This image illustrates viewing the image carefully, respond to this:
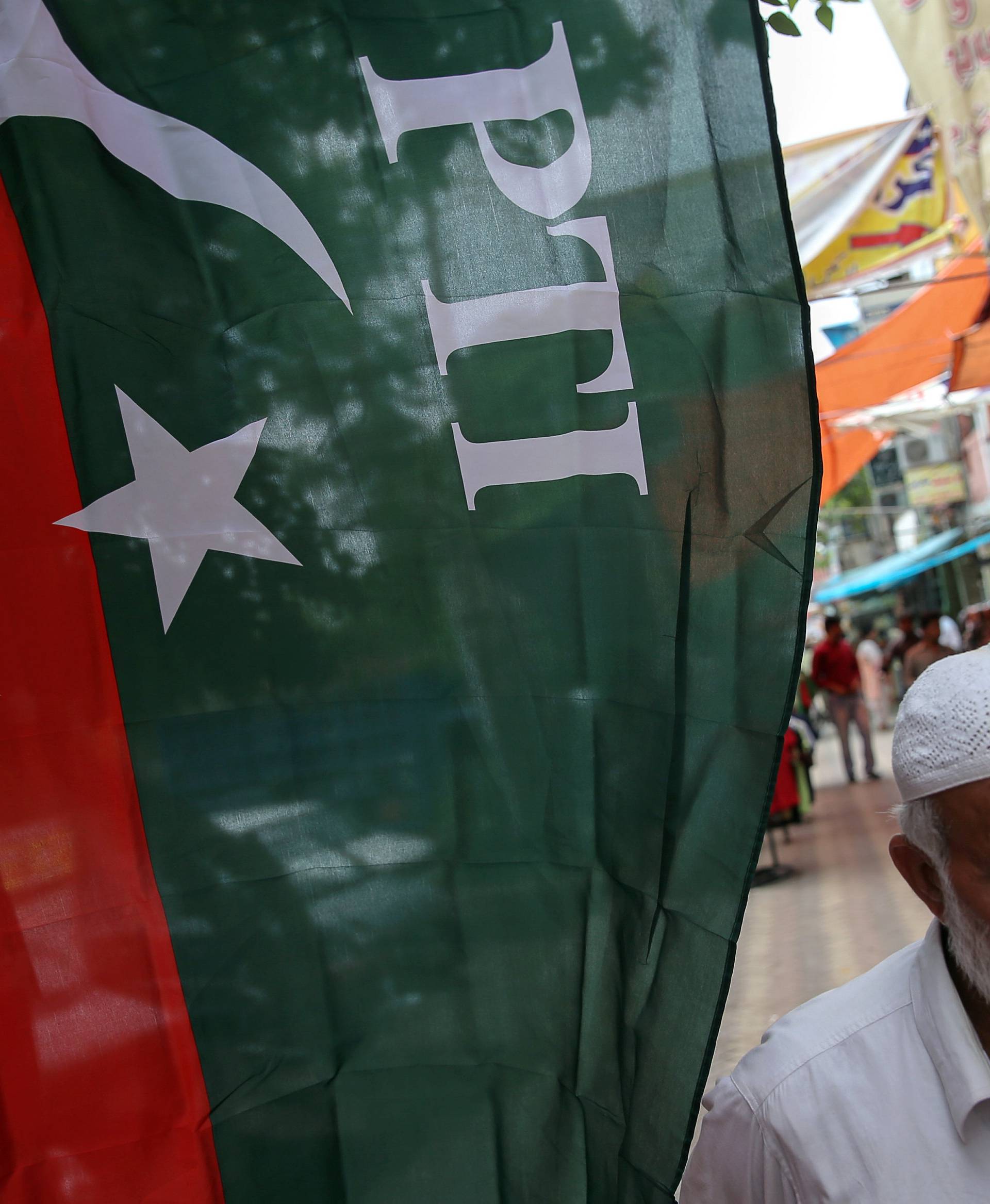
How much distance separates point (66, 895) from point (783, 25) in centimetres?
290

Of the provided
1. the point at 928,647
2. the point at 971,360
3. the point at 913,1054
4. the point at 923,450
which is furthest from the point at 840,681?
the point at 923,450

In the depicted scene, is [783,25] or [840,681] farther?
[840,681]

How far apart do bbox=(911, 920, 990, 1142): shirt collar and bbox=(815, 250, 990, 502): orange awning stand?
856 centimetres

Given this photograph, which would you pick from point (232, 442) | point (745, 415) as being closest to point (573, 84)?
point (745, 415)

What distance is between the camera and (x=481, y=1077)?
1.54 m

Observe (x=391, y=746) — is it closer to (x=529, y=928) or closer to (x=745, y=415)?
(x=529, y=928)

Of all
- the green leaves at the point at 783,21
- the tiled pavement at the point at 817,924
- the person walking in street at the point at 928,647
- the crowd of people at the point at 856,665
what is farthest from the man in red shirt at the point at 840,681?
the green leaves at the point at 783,21

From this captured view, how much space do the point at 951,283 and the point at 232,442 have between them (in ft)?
33.6

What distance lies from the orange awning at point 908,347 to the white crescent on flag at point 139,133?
332 inches

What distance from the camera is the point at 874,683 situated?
66.4ft

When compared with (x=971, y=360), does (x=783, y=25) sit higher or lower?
higher

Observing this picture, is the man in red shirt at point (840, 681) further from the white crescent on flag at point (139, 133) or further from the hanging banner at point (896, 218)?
the white crescent on flag at point (139, 133)

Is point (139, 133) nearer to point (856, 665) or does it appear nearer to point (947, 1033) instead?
point (947, 1033)

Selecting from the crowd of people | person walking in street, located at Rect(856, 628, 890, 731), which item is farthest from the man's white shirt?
person walking in street, located at Rect(856, 628, 890, 731)
